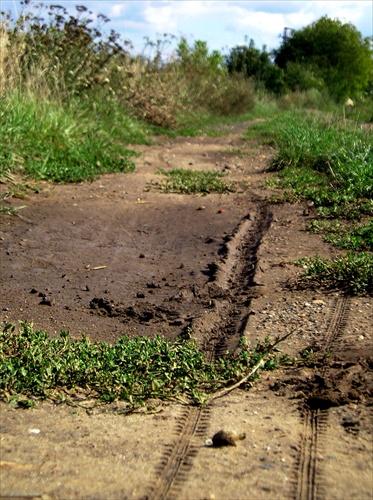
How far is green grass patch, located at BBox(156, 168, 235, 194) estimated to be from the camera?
8156mm

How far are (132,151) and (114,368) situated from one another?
25.3 ft

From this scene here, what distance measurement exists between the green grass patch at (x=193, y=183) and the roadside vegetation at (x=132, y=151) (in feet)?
0.06

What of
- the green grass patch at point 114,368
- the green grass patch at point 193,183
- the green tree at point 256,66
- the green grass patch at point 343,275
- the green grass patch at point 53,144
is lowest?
the green grass patch at point 114,368

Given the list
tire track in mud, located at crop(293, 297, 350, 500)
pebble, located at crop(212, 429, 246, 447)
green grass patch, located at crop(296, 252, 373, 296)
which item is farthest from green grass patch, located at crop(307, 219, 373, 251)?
pebble, located at crop(212, 429, 246, 447)

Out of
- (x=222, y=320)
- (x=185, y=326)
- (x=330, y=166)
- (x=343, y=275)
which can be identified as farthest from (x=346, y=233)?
(x=330, y=166)

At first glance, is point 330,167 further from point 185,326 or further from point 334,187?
point 185,326

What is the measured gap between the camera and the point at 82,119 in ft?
34.6

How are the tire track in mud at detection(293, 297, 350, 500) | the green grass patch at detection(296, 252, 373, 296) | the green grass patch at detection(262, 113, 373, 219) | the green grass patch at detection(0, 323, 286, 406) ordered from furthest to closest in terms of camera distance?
1. the green grass patch at detection(262, 113, 373, 219)
2. the green grass patch at detection(296, 252, 373, 296)
3. the green grass patch at detection(0, 323, 286, 406)
4. the tire track in mud at detection(293, 297, 350, 500)

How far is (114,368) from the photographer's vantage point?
131 inches

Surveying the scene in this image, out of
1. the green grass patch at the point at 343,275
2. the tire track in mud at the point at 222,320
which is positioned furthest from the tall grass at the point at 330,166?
the green grass patch at the point at 343,275

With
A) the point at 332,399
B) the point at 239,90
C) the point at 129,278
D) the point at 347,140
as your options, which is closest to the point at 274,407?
the point at 332,399

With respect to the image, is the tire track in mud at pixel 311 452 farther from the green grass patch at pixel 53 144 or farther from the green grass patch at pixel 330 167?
the green grass patch at pixel 53 144

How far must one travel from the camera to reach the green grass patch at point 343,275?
4.46 meters

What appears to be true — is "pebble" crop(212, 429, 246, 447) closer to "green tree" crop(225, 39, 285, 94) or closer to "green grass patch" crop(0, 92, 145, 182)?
"green grass patch" crop(0, 92, 145, 182)
